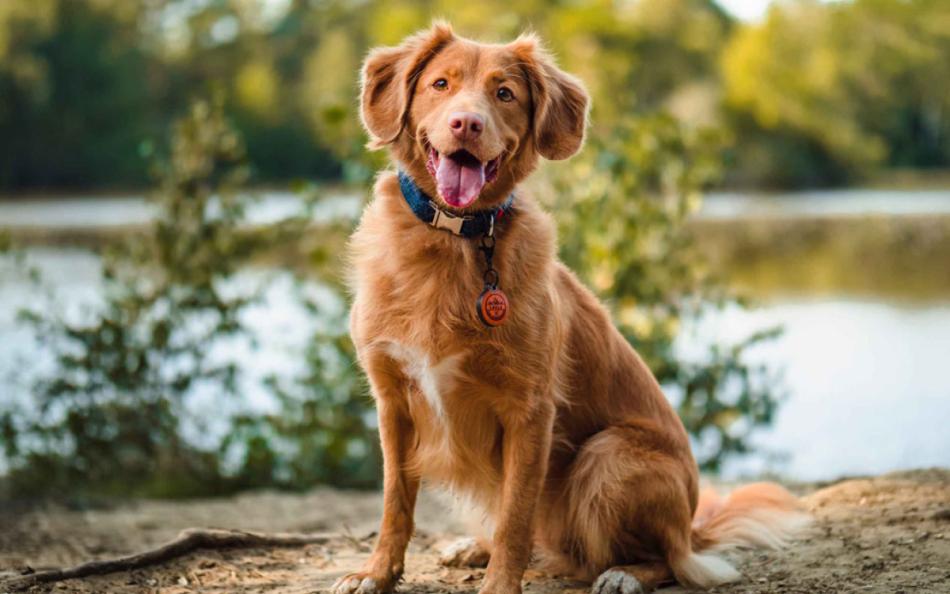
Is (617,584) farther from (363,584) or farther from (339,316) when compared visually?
(339,316)

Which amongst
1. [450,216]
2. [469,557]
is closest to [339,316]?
[469,557]

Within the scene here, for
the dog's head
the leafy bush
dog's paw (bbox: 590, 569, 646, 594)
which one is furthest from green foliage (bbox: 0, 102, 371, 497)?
dog's paw (bbox: 590, 569, 646, 594)

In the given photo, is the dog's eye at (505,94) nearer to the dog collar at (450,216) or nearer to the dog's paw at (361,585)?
the dog collar at (450,216)

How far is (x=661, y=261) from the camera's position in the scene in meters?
7.93

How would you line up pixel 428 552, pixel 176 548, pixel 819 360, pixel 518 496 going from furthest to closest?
pixel 819 360, pixel 428 552, pixel 176 548, pixel 518 496

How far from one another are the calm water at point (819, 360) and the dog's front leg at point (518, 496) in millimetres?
3984

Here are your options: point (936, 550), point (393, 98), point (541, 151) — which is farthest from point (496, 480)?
point (936, 550)

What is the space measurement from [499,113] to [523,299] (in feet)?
2.18

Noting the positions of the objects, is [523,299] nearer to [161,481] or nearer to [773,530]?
[773,530]

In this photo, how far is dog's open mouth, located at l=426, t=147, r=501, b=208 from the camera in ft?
11.4

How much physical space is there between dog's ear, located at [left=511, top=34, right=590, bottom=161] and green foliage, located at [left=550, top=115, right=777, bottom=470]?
358cm

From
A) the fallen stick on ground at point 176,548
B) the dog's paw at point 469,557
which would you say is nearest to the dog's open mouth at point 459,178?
the dog's paw at point 469,557

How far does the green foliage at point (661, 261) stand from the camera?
754 cm

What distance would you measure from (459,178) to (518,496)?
3.73 ft
